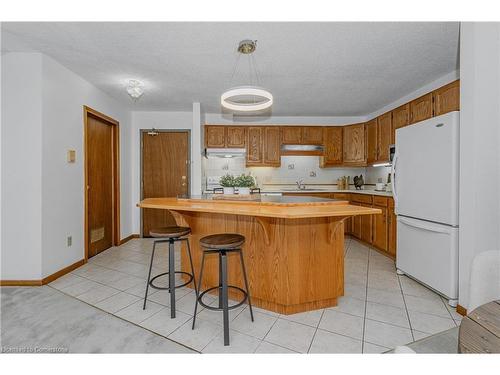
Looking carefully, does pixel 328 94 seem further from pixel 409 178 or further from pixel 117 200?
pixel 117 200

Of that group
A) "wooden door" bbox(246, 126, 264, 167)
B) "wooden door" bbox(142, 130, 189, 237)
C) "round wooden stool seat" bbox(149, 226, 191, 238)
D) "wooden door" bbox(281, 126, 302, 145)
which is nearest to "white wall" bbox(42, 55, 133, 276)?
"wooden door" bbox(142, 130, 189, 237)

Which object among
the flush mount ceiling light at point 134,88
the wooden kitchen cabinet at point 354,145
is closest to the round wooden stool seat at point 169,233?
the flush mount ceiling light at point 134,88

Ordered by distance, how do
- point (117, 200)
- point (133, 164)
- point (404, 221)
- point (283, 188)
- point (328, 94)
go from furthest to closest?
point (283, 188)
point (133, 164)
point (117, 200)
point (328, 94)
point (404, 221)

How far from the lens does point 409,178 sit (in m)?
2.81

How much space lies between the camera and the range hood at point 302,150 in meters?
5.12

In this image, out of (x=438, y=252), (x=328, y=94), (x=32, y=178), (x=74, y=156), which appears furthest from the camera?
(x=328, y=94)

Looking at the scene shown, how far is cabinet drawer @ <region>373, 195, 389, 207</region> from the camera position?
3658 millimetres

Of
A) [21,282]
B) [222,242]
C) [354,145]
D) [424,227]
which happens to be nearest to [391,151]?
[354,145]

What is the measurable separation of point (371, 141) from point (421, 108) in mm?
1287

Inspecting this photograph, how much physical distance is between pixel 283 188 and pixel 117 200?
3.13m

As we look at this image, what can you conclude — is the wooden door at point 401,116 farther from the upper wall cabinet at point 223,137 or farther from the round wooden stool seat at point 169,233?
the round wooden stool seat at point 169,233

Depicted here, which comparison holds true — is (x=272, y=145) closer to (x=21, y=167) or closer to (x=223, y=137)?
(x=223, y=137)
